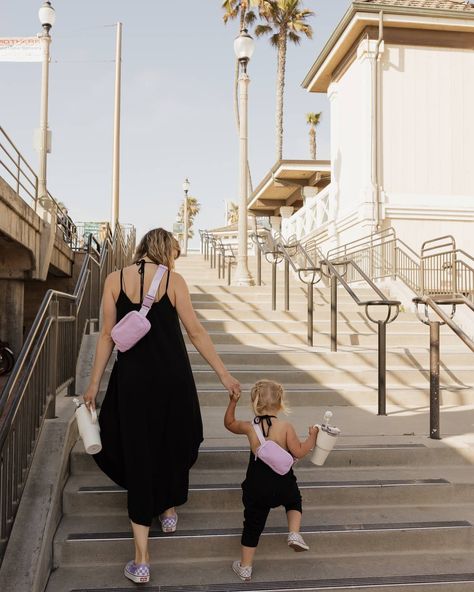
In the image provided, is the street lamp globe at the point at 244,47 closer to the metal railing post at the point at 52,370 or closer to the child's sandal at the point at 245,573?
the metal railing post at the point at 52,370

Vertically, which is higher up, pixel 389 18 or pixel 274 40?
pixel 274 40

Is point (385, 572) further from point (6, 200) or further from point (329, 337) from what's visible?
point (6, 200)

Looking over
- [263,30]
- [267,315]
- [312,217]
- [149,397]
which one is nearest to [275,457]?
[149,397]

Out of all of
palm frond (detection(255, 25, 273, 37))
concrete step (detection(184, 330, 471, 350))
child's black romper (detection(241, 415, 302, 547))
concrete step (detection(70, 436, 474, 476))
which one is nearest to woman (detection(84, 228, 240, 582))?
child's black romper (detection(241, 415, 302, 547))

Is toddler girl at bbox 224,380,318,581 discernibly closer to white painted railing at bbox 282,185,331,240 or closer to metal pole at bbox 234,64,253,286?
metal pole at bbox 234,64,253,286

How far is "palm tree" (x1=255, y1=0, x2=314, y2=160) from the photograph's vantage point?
31.8 metres

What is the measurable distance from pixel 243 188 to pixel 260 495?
32.5 feet

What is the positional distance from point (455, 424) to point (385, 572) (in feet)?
7.46

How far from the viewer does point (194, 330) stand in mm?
3332

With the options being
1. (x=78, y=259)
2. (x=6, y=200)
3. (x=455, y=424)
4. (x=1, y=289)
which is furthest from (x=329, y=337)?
(x=78, y=259)

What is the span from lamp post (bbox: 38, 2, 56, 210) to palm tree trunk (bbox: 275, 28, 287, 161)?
56.7 feet

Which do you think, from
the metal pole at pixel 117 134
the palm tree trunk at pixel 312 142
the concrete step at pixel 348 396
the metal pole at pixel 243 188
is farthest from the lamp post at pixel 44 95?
the palm tree trunk at pixel 312 142

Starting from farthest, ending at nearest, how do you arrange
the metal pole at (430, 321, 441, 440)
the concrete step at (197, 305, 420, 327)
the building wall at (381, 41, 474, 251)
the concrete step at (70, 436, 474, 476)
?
the building wall at (381, 41, 474, 251), the concrete step at (197, 305, 420, 327), the metal pole at (430, 321, 441, 440), the concrete step at (70, 436, 474, 476)

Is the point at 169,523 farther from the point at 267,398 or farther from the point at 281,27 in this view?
the point at 281,27
